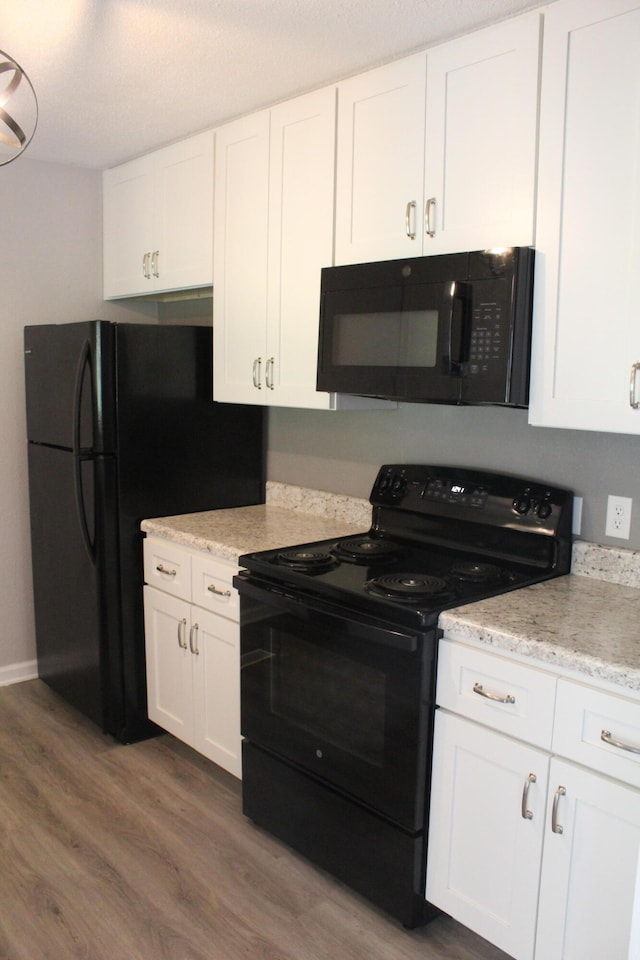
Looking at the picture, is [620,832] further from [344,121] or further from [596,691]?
[344,121]

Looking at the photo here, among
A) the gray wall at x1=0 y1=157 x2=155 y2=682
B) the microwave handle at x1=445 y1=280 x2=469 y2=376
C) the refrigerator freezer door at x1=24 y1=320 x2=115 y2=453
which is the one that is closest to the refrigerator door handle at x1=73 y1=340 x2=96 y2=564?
the refrigerator freezer door at x1=24 y1=320 x2=115 y2=453

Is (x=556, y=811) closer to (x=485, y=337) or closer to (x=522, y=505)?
(x=522, y=505)

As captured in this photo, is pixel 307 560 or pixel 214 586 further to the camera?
pixel 214 586

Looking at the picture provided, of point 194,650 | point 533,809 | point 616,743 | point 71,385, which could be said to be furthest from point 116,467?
point 616,743

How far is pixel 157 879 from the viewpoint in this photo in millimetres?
2246

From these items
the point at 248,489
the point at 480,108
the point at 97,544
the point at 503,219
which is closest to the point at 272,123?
the point at 480,108

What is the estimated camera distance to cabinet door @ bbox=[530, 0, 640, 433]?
1742mm

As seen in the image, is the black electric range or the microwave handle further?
the microwave handle

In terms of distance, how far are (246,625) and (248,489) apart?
0.99m

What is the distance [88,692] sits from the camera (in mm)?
3094

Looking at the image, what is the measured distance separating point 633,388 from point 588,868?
1.04m

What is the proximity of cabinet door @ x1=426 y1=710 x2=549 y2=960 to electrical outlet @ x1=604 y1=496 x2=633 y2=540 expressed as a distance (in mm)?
700

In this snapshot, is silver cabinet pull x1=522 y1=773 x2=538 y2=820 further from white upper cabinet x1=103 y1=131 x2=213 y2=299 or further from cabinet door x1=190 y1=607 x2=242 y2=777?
white upper cabinet x1=103 y1=131 x2=213 y2=299

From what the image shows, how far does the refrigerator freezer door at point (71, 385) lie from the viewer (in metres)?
2.79
